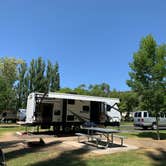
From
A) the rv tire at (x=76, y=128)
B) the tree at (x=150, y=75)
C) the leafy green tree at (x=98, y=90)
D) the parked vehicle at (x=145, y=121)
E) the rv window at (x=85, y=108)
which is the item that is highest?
the leafy green tree at (x=98, y=90)

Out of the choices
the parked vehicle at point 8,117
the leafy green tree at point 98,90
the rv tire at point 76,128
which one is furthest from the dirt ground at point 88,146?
the leafy green tree at point 98,90

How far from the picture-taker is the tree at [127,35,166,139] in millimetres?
14555

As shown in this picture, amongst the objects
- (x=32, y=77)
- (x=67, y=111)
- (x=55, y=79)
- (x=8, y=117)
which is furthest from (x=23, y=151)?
(x=55, y=79)

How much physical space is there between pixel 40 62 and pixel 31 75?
9.76 feet

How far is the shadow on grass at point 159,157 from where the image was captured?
313 inches

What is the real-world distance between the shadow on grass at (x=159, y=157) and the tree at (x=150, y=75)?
498 cm

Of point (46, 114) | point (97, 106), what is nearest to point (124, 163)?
point (46, 114)

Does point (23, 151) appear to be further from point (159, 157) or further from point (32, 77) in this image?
point (32, 77)

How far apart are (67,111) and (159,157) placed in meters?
10.3

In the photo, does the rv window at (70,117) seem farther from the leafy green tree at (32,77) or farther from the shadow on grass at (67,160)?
the leafy green tree at (32,77)

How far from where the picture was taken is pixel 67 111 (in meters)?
18.5

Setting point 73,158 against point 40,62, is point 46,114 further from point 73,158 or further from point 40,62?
point 40,62

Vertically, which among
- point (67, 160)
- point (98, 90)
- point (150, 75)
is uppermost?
point (98, 90)

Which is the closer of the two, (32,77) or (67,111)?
(67,111)
